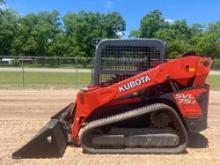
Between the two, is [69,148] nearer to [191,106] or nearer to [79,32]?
[191,106]

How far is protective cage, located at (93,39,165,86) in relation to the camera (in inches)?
352

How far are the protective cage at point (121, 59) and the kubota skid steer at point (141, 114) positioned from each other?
92mm

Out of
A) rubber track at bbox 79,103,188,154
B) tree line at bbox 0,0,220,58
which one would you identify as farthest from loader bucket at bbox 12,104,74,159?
tree line at bbox 0,0,220,58

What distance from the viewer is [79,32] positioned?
243 ft

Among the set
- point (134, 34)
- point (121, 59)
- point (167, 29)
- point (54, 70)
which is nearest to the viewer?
point (121, 59)

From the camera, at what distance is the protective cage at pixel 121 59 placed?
8938 mm

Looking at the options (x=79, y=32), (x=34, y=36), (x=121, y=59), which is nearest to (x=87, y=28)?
(x=79, y=32)

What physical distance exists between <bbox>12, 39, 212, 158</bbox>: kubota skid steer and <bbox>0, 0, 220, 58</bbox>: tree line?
51868mm

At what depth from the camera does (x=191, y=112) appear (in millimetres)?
8453

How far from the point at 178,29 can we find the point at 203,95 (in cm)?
7334

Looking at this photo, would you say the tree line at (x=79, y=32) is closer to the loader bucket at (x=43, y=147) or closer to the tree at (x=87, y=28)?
the tree at (x=87, y=28)

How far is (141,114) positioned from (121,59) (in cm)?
122

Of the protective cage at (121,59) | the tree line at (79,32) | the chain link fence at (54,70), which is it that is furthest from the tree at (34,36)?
the protective cage at (121,59)

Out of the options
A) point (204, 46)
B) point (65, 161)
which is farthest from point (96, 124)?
point (204, 46)
